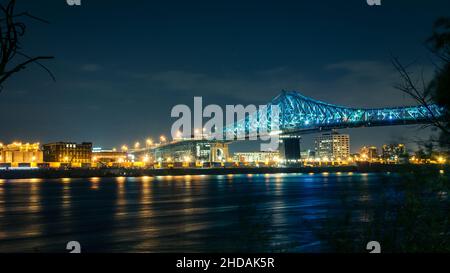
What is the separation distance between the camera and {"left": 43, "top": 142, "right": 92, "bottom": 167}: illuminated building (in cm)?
13438

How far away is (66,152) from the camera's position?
443 feet

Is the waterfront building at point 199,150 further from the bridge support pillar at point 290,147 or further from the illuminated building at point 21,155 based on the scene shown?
the illuminated building at point 21,155

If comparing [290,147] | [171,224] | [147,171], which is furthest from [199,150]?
[171,224]

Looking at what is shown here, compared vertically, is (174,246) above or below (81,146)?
below

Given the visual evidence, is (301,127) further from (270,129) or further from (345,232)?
(345,232)

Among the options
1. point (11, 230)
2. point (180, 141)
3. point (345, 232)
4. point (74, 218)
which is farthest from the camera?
point (180, 141)

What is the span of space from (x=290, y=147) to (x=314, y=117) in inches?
375

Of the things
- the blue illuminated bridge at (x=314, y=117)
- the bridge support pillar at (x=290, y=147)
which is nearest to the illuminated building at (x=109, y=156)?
the blue illuminated bridge at (x=314, y=117)

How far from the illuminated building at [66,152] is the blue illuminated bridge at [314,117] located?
37.7 meters

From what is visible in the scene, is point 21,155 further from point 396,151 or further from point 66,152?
point 396,151

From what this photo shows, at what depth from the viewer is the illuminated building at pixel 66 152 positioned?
441ft

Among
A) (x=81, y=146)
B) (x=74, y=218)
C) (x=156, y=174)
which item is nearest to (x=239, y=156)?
(x=81, y=146)

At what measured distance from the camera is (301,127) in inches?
3841
